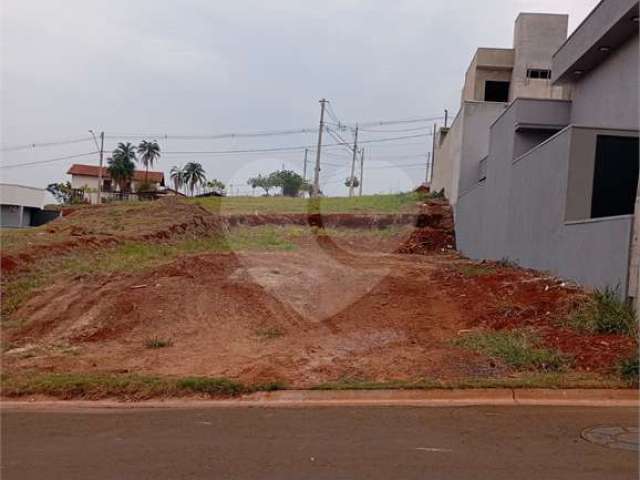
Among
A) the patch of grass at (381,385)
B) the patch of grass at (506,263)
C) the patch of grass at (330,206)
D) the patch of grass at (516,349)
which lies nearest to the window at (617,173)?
the patch of grass at (516,349)

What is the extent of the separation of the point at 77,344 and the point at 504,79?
2755 cm

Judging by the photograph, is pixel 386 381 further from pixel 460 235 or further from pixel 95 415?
pixel 460 235

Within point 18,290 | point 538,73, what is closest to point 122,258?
point 18,290

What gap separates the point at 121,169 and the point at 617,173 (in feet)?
204

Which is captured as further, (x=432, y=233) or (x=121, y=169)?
(x=121, y=169)

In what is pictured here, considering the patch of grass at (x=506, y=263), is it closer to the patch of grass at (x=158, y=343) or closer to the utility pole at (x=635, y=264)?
the utility pole at (x=635, y=264)

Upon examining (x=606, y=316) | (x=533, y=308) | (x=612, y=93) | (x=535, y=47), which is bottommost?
(x=533, y=308)

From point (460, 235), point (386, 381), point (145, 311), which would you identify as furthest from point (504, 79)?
point (386, 381)

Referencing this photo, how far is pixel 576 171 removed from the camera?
32.3 feet

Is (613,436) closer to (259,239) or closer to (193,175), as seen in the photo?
(259,239)

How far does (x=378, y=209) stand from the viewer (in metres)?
29.2

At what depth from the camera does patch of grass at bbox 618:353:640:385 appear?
5757mm

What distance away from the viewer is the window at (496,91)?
31250 mm

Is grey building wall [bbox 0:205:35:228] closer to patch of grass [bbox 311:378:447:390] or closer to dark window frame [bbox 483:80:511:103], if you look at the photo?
dark window frame [bbox 483:80:511:103]
